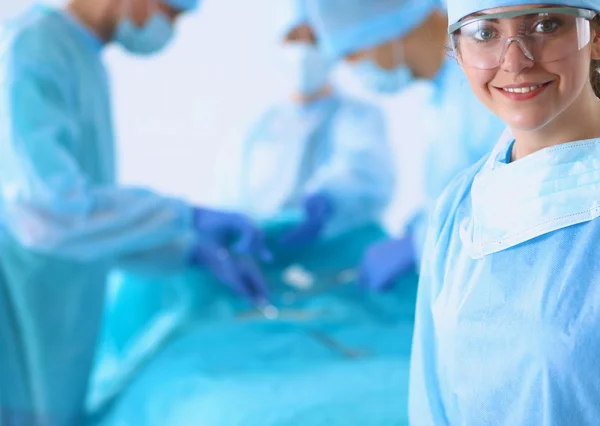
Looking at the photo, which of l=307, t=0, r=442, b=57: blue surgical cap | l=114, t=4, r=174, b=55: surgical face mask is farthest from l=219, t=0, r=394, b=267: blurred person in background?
l=114, t=4, r=174, b=55: surgical face mask

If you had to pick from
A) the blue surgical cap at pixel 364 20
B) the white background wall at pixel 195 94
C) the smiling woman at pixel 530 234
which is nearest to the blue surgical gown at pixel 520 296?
the smiling woman at pixel 530 234

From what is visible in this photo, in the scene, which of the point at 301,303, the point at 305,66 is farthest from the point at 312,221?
the point at 305,66

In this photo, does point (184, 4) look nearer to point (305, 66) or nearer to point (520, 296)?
point (305, 66)

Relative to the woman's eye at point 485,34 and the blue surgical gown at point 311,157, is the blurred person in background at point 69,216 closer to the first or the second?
the blue surgical gown at point 311,157

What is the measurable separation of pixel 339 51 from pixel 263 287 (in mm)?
695

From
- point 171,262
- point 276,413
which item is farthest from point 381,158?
point 276,413

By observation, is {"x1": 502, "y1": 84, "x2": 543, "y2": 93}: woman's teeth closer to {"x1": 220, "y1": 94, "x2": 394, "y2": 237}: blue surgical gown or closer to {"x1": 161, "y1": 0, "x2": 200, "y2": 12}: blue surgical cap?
{"x1": 161, "y1": 0, "x2": 200, "y2": 12}: blue surgical cap

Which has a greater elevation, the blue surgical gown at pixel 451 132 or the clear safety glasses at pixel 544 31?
the clear safety glasses at pixel 544 31

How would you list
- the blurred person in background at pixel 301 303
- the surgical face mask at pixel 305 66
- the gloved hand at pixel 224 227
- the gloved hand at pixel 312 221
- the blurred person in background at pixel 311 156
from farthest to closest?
the surgical face mask at pixel 305 66 < the blurred person in background at pixel 311 156 < the gloved hand at pixel 312 221 < the gloved hand at pixel 224 227 < the blurred person in background at pixel 301 303

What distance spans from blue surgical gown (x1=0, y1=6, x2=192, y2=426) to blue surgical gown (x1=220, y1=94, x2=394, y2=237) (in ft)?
2.46

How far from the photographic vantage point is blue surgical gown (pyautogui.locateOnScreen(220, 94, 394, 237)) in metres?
2.62

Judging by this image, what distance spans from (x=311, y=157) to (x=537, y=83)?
80.4 inches

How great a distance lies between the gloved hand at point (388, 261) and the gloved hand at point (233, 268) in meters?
0.31

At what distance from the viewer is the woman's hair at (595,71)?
30.5 inches
